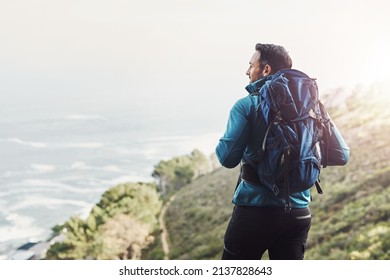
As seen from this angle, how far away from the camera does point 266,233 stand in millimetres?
1233

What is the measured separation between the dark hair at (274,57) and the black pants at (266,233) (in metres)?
0.38

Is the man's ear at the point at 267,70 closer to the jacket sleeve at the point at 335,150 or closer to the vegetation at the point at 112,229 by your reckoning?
the jacket sleeve at the point at 335,150

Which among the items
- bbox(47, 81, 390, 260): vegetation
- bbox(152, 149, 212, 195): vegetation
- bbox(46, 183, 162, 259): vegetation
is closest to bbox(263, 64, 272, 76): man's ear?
bbox(47, 81, 390, 260): vegetation

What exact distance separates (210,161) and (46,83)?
2067 millimetres

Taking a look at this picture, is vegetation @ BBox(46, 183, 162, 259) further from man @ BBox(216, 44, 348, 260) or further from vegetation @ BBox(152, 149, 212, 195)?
man @ BBox(216, 44, 348, 260)

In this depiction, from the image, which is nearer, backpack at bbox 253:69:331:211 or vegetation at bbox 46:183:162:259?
backpack at bbox 253:69:331:211

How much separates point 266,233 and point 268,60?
1.47 feet

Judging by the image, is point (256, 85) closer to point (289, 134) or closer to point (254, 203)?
point (289, 134)

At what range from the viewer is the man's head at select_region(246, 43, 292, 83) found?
1.28 meters

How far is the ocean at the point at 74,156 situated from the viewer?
14.8ft

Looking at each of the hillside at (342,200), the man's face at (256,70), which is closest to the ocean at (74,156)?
the hillside at (342,200)

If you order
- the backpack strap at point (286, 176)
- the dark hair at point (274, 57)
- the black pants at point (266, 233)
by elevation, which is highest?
the dark hair at point (274, 57)

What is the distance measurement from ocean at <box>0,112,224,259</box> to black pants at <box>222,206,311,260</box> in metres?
3.36
